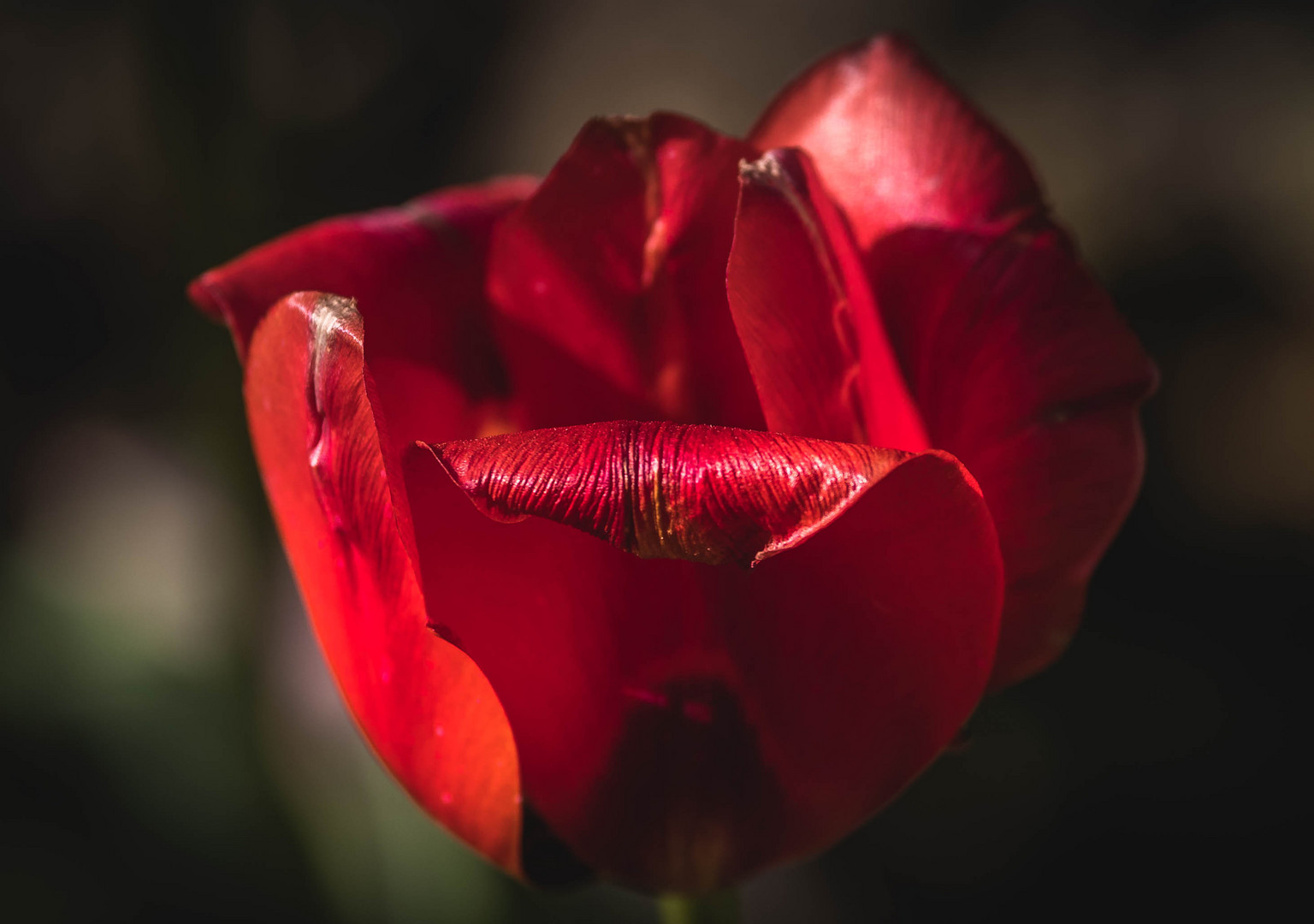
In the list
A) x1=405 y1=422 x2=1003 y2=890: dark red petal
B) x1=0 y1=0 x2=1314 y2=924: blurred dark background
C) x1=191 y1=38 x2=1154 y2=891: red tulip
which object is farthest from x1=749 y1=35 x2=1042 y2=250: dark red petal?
x1=0 y1=0 x2=1314 y2=924: blurred dark background

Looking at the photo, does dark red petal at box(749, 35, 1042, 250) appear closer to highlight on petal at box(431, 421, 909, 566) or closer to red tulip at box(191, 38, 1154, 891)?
red tulip at box(191, 38, 1154, 891)

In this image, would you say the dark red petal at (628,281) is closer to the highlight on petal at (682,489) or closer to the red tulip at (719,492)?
the red tulip at (719,492)

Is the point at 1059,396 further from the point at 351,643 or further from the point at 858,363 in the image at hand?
the point at 351,643

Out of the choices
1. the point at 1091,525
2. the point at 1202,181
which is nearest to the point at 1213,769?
the point at 1202,181

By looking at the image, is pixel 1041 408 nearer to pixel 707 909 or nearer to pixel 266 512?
pixel 707 909

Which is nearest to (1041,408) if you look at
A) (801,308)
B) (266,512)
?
(801,308)
